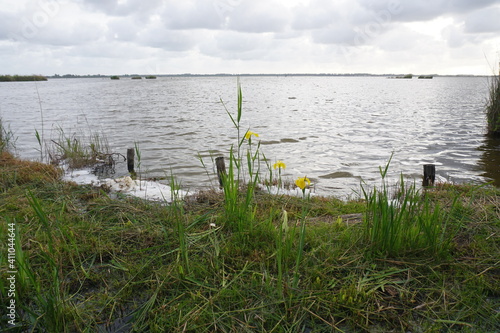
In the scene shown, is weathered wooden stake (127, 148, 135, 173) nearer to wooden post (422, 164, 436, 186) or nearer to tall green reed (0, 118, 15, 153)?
tall green reed (0, 118, 15, 153)

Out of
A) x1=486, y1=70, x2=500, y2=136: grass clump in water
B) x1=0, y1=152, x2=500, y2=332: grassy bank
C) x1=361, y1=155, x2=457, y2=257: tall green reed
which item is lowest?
x1=0, y1=152, x2=500, y2=332: grassy bank

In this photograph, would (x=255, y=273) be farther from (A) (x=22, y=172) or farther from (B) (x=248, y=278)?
(A) (x=22, y=172)

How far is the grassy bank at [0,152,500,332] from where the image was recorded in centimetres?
229

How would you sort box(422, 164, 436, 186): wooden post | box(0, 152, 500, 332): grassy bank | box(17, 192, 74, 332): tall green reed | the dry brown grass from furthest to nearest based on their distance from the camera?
1. box(422, 164, 436, 186): wooden post
2. the dry brown grass
3. box(0, 152, 500, 332): grassy bank
4. box(17, 192, 74, 332): tall green reed

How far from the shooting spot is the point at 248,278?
2.73 meters

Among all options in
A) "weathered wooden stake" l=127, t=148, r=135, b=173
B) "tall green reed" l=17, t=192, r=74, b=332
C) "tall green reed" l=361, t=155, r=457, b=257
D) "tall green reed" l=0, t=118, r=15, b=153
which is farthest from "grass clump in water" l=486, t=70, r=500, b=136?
"tall green reed" l=0, t=118, r=15, b=153

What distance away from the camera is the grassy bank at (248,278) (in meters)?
2.29

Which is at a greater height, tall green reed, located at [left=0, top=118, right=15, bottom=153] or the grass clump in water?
the grass clump in water

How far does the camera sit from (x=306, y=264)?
281cm

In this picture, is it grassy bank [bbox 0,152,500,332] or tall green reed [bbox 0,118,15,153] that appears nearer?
grassy bank [bbox 0,152,500,332]

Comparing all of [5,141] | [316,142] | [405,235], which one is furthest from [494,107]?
[5,141]

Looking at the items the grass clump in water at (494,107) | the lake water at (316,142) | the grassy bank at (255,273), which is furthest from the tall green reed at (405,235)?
the grass clump in water at (494,107)

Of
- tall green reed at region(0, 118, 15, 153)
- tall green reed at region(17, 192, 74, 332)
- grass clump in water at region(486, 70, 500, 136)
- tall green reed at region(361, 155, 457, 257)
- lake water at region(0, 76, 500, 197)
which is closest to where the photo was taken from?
tall green reed at region(17, 192, 74, 332)

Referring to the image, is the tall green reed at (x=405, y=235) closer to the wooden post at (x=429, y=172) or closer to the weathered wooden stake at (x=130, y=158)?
the wooden post at (x=429, y=172)
